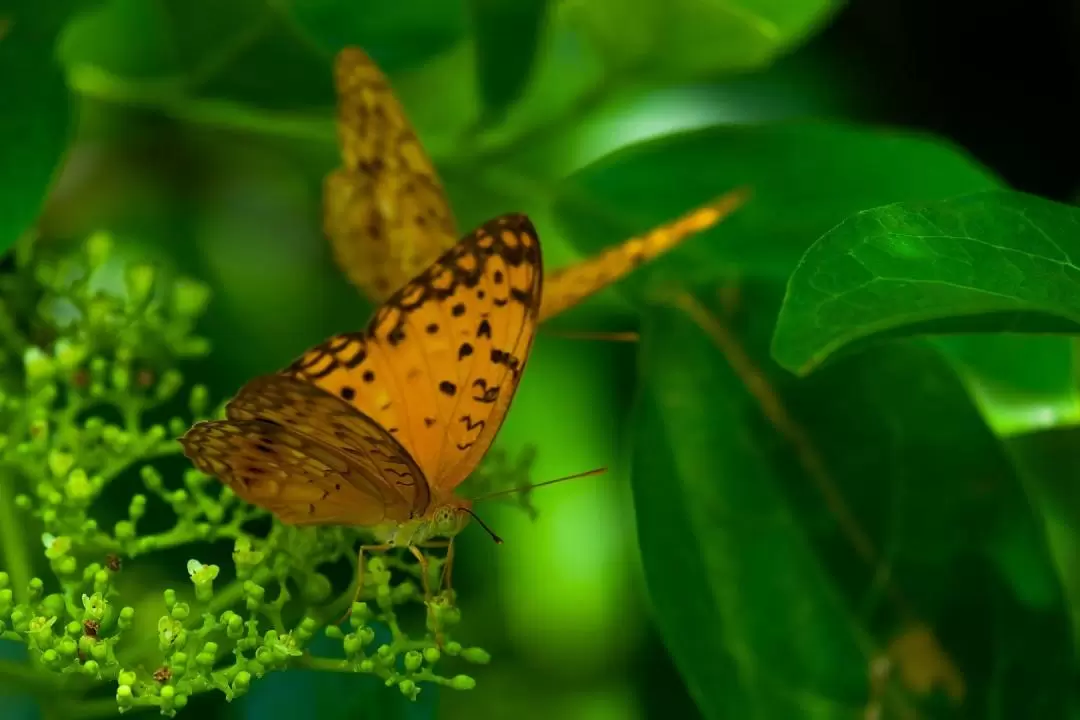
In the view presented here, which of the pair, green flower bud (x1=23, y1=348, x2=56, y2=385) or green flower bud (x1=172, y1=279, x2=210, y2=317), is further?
green flower bud (x1=172, y1=279, x2=210, y2=317)

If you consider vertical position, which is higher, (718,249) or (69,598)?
(718,249)

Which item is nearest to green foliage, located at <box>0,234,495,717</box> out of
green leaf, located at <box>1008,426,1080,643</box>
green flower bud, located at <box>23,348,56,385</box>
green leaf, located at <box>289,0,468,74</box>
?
green flower bud, located at <box>23,348,56,385</box>

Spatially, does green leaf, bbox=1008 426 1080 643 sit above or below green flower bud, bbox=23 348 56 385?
below

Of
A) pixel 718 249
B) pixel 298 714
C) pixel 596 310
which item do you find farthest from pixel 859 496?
pixel 596 310

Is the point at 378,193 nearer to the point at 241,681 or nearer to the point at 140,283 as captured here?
the point at 140,283

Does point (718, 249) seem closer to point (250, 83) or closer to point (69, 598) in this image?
point (250, 83)

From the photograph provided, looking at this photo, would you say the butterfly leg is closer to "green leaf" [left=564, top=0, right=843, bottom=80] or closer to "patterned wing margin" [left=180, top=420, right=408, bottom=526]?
"patterned wing margin" [left=180, top=420, right=408, bottom=526]
